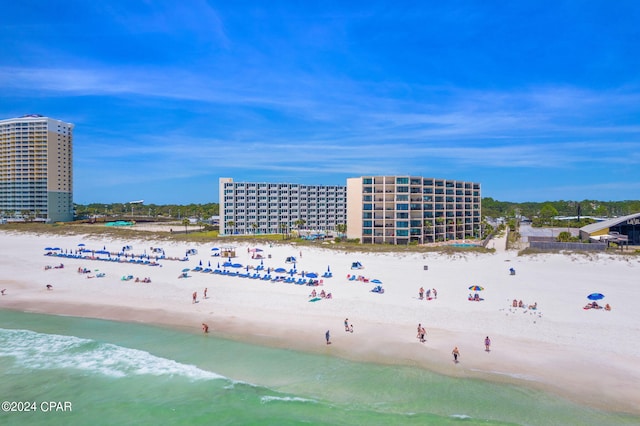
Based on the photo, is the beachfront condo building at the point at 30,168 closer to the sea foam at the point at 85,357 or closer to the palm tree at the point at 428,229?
the palm tree at the point at 428,229

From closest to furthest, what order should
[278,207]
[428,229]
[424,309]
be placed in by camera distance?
[424,309], [428,229], [278,207]

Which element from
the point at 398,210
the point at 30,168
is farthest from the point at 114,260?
the point at 30,168

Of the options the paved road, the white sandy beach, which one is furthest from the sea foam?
the paved road

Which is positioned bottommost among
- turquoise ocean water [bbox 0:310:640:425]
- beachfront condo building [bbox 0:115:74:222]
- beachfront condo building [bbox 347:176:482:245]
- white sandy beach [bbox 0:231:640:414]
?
turquoise ocean water [bbox 0:310:640:425]

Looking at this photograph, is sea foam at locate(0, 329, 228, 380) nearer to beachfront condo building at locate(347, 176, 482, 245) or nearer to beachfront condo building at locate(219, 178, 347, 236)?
beachfront condo building at locate(347, 176, 482, 245)

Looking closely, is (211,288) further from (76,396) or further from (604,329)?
(604,329)

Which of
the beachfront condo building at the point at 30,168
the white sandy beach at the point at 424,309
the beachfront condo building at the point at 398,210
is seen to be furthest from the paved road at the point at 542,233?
the beachfront condo building at the point at 30,168

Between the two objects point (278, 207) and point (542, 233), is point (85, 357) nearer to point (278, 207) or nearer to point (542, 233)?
point (542, 233)
